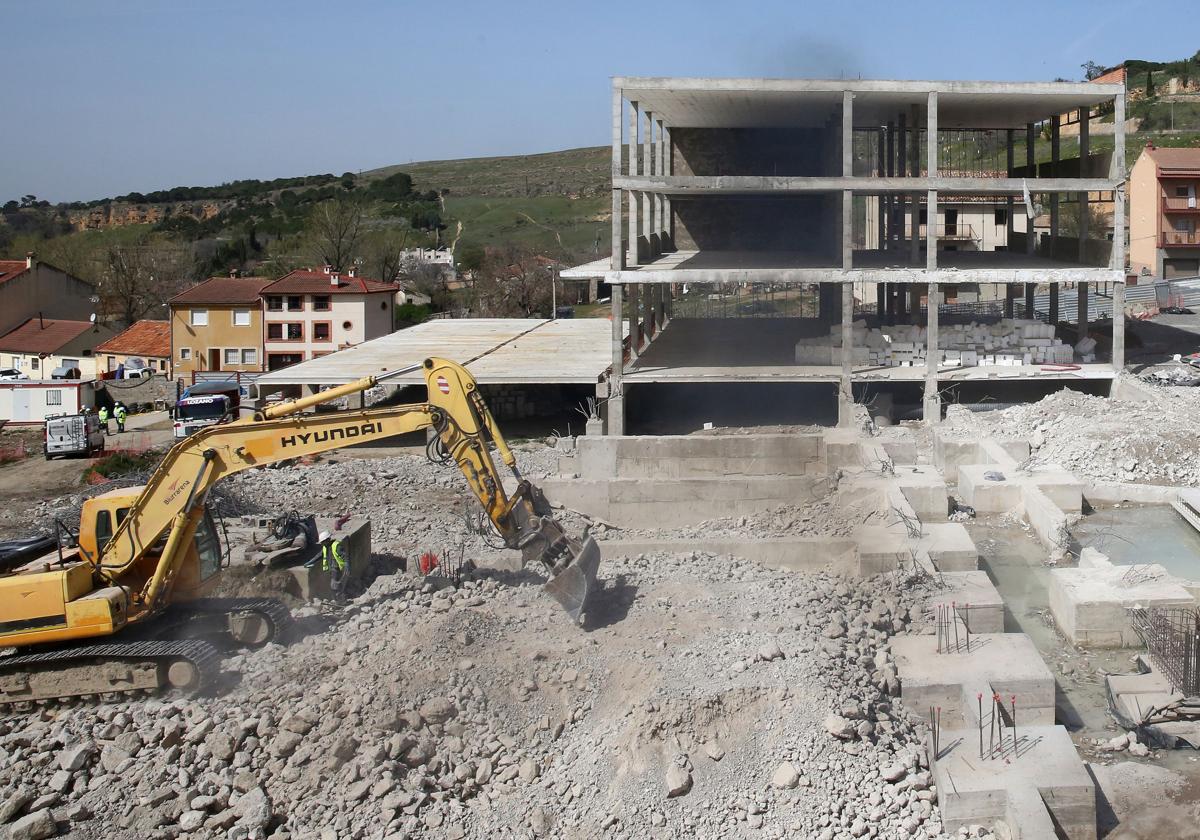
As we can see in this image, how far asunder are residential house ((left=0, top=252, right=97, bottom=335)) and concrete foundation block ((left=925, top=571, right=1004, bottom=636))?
42.6 meters

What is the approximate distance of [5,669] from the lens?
39.4ft

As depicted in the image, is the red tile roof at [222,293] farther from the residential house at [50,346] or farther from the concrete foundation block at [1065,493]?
the concrete foundation block at [1065,493]

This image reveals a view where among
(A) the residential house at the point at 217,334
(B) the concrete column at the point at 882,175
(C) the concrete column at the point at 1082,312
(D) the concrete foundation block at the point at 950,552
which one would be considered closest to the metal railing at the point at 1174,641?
(D) the concrete foundation block at the point at 950,552

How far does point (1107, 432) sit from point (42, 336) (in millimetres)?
37648

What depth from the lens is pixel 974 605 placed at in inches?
533

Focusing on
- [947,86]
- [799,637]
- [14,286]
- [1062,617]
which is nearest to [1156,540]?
[1062,617]

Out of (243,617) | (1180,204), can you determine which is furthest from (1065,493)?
(1180,204)

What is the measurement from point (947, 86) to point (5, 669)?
810 inches

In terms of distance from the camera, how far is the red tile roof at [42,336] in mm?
43406

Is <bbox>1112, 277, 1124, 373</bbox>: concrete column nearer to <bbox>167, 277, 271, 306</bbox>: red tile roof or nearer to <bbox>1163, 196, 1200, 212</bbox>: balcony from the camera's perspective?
<bbox>1163, 196, 1200, 212</bbox>: balcony

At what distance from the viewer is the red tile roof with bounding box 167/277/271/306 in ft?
149

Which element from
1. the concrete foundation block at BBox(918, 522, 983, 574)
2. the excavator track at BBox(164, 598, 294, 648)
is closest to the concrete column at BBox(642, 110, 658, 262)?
the concrete foundation block at BBox(918, 522, 983, 574)

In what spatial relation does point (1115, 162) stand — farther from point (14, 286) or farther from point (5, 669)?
point (14, 286)

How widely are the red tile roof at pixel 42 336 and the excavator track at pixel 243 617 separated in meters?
33.9
